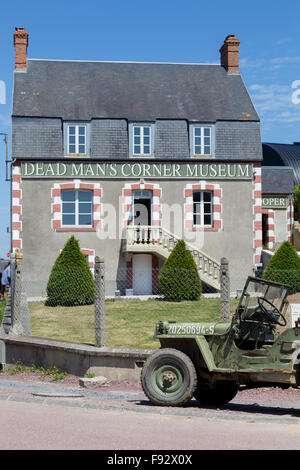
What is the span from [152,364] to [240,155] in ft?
70.8

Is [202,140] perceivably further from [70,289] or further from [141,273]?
[70,289]

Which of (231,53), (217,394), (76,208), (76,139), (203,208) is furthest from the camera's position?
(231,53)

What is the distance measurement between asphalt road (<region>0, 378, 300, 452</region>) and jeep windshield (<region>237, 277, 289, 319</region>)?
1.47 m

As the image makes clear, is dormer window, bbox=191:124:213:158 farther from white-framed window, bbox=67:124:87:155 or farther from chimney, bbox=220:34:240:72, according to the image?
white-framed window, bbox=67:124:87:155

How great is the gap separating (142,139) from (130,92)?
2.92m

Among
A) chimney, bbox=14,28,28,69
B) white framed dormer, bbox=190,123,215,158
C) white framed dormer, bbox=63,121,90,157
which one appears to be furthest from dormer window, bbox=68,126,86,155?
white framed dormer, bbox=190,123,215,158

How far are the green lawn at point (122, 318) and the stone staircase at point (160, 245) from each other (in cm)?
536

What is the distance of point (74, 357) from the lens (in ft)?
39.9

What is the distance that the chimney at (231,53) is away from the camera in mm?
31656

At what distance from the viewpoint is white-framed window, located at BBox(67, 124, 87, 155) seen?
1147 inches

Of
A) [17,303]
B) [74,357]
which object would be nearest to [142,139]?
[17,303]
